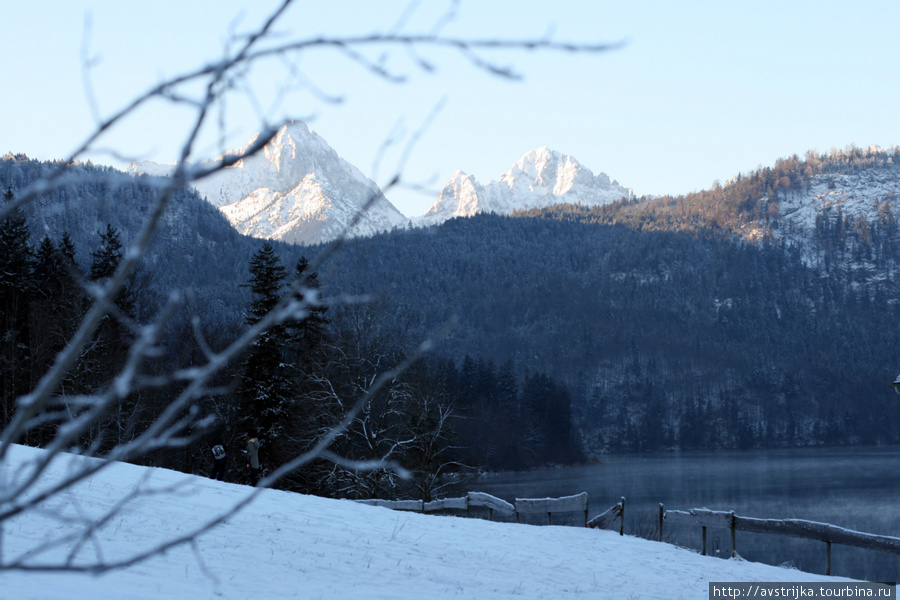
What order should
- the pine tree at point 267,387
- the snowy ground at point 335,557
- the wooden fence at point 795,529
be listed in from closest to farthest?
the snowy ground at point 335,557 → the wooden fence at point 795,529 → the pine tree at point 267,387

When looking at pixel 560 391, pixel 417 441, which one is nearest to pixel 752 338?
pixel 560 391

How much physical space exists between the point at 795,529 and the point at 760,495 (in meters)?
38.1

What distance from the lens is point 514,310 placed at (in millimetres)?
194875

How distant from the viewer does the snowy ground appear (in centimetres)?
746

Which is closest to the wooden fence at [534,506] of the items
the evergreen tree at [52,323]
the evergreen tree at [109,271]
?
the evergreen tree at [52,323]

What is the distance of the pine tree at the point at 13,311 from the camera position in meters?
26.6

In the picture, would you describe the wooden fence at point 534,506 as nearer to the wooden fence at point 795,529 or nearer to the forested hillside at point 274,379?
the wooden fence at point 795,529

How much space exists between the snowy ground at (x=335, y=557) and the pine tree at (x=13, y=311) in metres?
14.8

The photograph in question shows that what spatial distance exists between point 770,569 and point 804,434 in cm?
13929

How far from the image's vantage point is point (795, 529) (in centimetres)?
1281

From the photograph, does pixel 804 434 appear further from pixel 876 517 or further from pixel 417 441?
pixel 417 441

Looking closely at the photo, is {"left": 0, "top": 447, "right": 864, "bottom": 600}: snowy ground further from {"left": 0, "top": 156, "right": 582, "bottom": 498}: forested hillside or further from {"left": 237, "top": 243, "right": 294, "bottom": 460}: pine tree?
{"left": 237, "top": 243, "right": 294, "bottom": 460}: pine tree

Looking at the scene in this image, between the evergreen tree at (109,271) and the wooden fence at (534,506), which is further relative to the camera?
the evergreen tree at (109,271)

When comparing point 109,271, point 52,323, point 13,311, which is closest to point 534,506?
point 52,323
